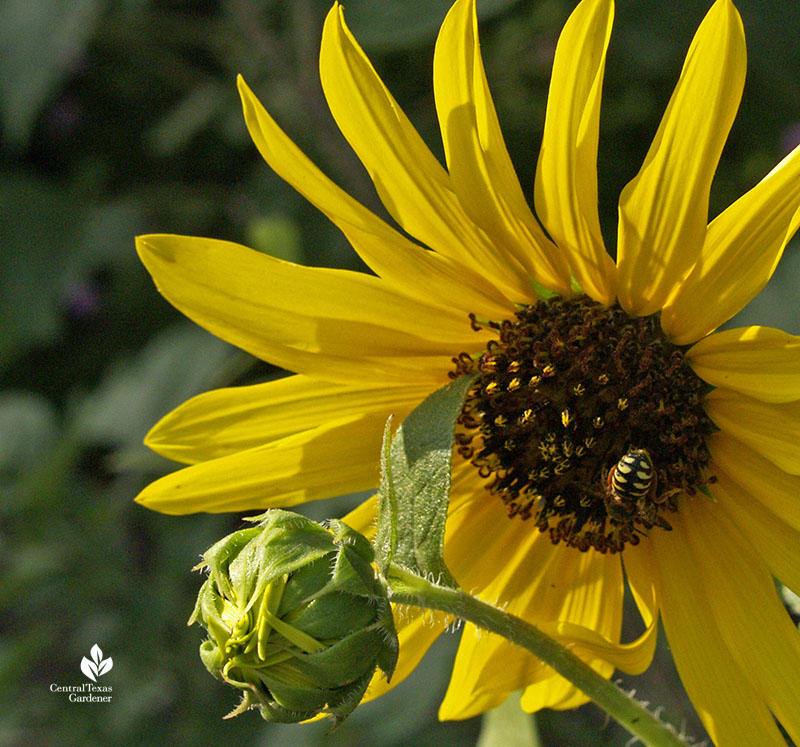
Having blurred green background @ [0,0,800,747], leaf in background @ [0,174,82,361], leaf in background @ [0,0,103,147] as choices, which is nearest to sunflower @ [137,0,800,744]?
blurred green background @ [0,0,800,747]

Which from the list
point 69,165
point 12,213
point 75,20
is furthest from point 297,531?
point 69,165

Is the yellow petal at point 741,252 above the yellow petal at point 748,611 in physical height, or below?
above

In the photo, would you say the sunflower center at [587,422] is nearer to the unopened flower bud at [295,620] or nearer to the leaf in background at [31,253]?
the unopened flower bud at [295,620]

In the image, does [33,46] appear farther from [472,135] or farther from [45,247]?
[472,135]

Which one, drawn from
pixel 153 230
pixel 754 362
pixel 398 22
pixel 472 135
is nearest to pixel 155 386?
pixel 153 230

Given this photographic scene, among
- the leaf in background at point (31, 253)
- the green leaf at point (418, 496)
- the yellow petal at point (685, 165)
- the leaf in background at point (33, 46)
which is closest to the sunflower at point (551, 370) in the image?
the yellow petal at point (685, 165)

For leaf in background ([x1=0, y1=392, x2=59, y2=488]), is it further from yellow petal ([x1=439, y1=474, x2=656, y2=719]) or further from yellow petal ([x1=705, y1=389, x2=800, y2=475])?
yellow petal ([x1=705, y1=389, x2=800, y2=475])
